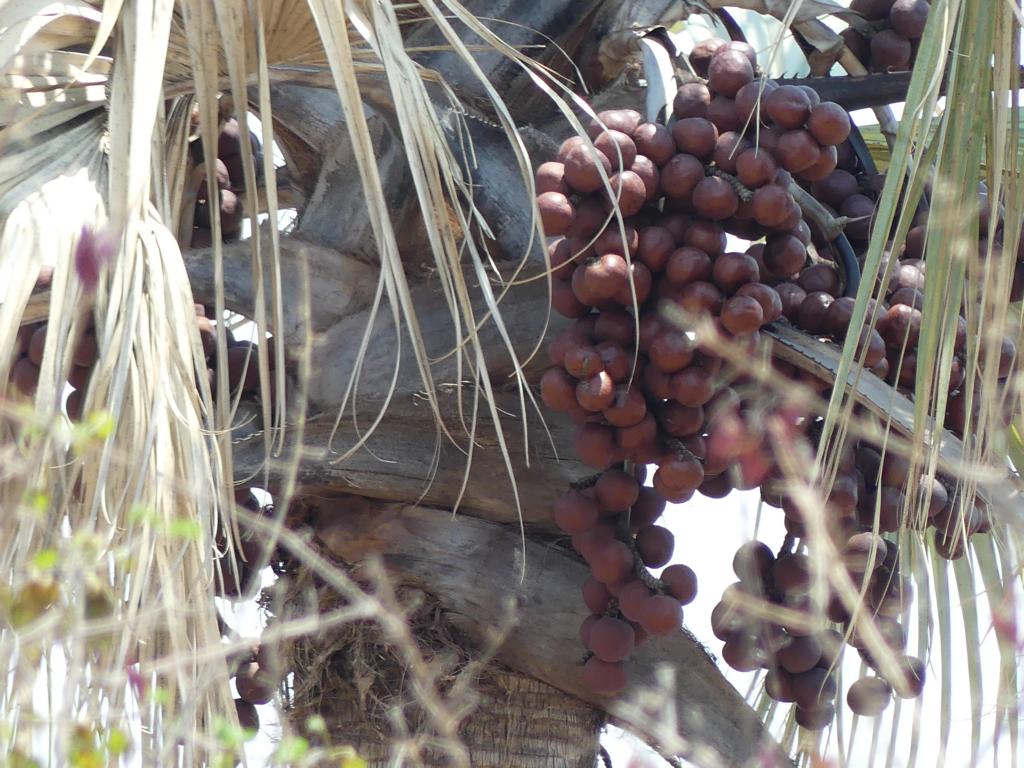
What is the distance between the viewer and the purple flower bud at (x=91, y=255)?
133 cm

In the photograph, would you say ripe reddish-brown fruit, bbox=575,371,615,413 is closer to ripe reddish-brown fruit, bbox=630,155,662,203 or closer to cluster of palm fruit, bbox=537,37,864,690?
cluster of palm fruit, bbox=537,37,864,690

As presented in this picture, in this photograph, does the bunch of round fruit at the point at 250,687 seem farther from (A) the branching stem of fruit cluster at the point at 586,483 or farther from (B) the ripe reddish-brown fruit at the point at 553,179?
(B) the ripe reddish-brown fruit at the point at 553,179

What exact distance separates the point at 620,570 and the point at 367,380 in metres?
0.50

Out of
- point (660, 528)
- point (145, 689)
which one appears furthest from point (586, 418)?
point (145, 689)

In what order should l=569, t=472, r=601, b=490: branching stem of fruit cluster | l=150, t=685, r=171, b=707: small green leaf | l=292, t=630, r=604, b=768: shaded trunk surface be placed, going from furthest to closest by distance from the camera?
1. l=292, t=630, r=604, b=768: shaded trunk surface
2. l=569, t=472, r=601, b=490: branching stem of fruit cluster
3. l=150, t=685, r=171, b=707: small green leaf

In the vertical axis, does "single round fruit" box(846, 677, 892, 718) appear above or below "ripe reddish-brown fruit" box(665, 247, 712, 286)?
below

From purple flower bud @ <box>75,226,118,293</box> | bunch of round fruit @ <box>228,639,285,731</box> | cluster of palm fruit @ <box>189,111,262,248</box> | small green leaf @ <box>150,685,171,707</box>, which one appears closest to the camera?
small green leaf @ <box>150,685,171,707</box>

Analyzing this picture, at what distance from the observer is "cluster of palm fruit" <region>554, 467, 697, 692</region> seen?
6.18 ft

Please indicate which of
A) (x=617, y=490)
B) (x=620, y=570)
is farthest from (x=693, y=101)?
(x=620, y=570)

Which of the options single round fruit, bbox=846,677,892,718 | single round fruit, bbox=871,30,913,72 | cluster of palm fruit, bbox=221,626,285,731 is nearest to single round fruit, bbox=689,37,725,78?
single round fruit, bbox=871,30,913,72

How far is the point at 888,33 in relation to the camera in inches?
85.6

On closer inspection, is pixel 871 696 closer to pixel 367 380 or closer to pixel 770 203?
pixel 770 203

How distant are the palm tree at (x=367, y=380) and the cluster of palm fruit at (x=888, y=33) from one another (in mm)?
40

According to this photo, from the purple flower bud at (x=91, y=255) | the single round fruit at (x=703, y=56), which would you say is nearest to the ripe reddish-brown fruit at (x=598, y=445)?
the single round fruit at (x=703, y=56)
